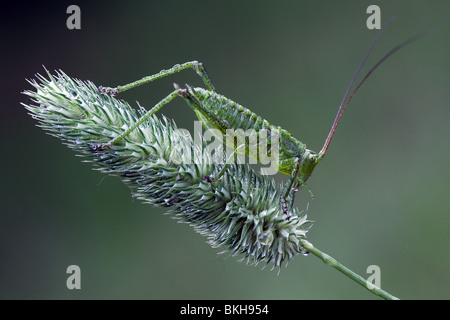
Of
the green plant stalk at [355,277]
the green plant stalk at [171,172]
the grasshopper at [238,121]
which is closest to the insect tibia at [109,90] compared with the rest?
the grasshopper at [238,121]

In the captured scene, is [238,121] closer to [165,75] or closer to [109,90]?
[165,75]

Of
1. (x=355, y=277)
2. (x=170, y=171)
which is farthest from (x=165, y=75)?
(x=355, y=277)

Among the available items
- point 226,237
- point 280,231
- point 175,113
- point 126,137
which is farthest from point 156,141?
point 175,113

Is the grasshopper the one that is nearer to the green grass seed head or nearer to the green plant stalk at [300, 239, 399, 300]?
the green grass seed head

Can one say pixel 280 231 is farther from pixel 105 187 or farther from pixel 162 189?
pixel 105 187

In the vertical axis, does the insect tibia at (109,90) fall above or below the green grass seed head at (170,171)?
above

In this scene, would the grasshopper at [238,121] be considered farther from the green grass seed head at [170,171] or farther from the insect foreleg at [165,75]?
the green grass seed head at [170,171]

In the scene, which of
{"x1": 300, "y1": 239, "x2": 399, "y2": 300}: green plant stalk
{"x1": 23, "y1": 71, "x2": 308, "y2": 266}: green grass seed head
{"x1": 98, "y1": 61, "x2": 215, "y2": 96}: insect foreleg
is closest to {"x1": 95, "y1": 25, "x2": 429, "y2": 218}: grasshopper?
{"x1": 98, "y1": 61, "x2": 215, "y2": 96}: insect foreleg

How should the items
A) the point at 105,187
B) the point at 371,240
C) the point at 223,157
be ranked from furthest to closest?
the point at 105,187 < the point at 371,240 < the point at 223,157
